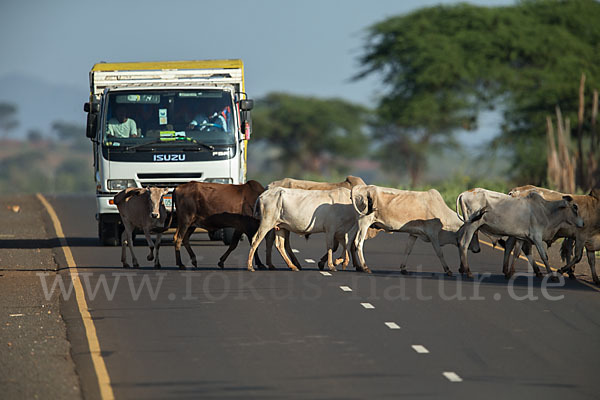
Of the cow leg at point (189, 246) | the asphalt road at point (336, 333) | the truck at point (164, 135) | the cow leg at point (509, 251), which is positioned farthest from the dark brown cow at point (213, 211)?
the cow leg at point (509, 251)

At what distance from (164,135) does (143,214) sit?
2654 mm

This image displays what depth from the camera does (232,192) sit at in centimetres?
1770

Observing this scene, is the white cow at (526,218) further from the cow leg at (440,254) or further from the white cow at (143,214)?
the white cow at (143,214)

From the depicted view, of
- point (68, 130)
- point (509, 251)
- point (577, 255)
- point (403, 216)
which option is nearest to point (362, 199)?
point (403, 216)

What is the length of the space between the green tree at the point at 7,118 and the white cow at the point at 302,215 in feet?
497

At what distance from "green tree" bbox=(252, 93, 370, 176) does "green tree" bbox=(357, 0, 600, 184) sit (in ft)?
75.7

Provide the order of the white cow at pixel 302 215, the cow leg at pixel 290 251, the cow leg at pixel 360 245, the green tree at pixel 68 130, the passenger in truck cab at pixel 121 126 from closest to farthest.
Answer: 1. the cow leg at pixel 360 245
2. the white cow at pixel 302 215
3. the cow leg at pixel 290 251
4. the passenger in truck cab at pixel 121 126
5. the green tree at pixel 68 130

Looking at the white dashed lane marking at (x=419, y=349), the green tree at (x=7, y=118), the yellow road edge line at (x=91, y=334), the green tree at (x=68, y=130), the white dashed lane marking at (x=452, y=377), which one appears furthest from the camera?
the green tree at (x=68, y=130)

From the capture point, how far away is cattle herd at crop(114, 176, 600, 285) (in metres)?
15.9

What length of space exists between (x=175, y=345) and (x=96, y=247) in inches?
389

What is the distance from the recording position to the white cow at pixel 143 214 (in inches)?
687

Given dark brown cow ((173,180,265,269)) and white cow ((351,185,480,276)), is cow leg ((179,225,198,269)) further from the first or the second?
white cow ((351,185,480,276))

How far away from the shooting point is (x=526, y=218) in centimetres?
1587

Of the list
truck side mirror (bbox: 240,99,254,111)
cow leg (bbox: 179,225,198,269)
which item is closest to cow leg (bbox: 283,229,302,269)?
cow leg (bbox: 179,225,198,269)
